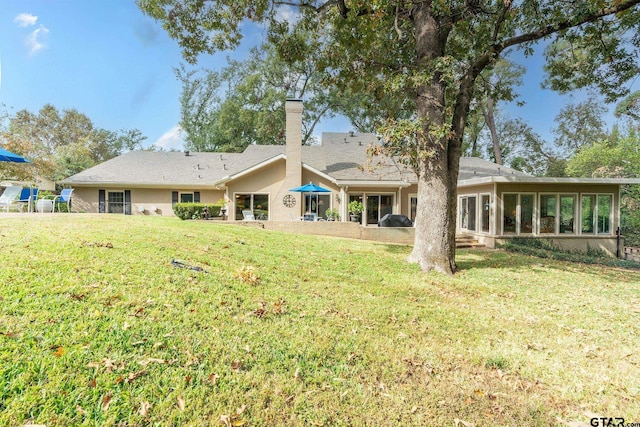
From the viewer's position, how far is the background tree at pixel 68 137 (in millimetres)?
28875

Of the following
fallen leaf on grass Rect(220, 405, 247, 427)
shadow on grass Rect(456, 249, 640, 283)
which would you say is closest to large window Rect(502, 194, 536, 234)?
shadow on grass Rect(456, 249, 640, 283)

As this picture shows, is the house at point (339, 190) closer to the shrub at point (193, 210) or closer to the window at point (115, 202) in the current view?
the window at point (115, 202)

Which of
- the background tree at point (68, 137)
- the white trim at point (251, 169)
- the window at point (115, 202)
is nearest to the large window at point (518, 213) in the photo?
the white trim at point (251, 169)

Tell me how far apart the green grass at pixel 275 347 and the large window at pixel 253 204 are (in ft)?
39.9

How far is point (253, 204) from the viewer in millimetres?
18469

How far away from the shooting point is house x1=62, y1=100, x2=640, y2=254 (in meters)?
14.2

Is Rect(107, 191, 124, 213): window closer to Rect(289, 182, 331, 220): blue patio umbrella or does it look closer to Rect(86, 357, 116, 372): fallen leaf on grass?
Rect(289, 182, 331, 220): blue patio umbrella

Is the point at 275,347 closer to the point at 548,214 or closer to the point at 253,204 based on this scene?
the point at 253,204

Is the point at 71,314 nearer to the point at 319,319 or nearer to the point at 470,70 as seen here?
the point at 319,319

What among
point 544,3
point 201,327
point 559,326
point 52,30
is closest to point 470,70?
point 544,3

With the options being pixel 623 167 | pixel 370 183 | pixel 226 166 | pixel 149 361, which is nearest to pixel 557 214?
pixel 370 183

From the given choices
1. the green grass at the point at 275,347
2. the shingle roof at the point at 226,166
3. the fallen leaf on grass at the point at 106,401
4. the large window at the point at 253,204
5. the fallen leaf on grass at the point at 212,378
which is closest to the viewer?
the fallen leaf on grass at the point at 106,401

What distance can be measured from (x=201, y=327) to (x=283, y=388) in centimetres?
131

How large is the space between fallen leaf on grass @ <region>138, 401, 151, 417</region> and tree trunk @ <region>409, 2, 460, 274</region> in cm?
690
